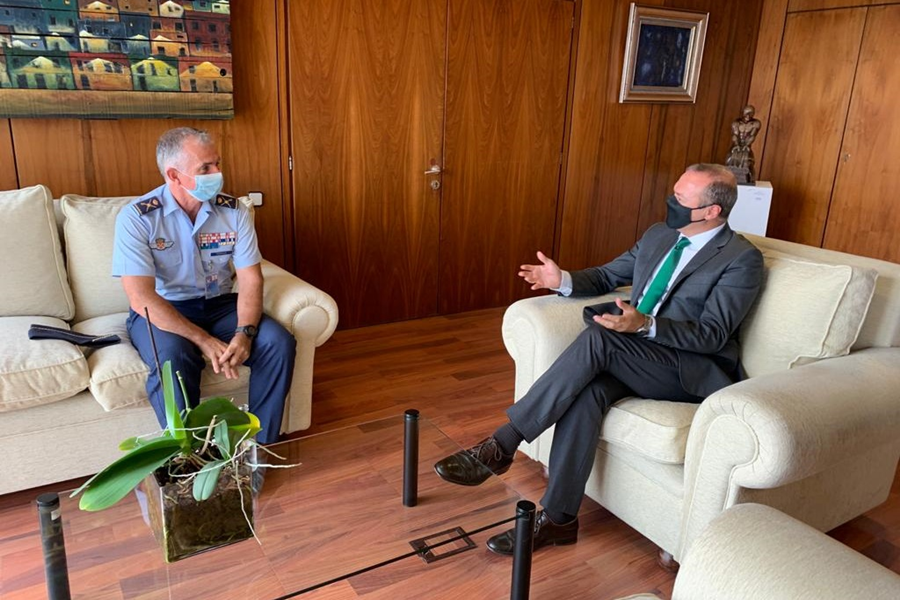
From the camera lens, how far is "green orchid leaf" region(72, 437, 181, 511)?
1.34m

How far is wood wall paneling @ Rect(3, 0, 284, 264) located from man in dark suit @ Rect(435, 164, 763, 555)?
5.88 ft

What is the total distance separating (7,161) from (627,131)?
10.8 ft

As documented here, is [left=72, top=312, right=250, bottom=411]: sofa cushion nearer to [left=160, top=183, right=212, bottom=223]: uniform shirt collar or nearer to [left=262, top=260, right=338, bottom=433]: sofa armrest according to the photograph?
[left=262, top=260, right=338, bottom=433]: sofa armrest

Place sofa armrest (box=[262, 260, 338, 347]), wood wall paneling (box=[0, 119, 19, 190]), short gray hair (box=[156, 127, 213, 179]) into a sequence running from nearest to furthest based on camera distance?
1. short gray hair (box=[156, 127, 213, 179])
2. sofa armrest (box=[262, 260, 338, 347])
3. wood wall paneling (box=[0, 119, 19, 190])

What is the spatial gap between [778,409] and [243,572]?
4.02ft

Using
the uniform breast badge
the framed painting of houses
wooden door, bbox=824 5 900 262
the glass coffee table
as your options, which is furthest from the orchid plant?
wooden door, bbox=824 5 900 262

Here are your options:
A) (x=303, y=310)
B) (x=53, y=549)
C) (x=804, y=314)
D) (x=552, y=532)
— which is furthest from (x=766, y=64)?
(x=53, y=549)

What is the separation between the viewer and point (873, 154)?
4.32 meters

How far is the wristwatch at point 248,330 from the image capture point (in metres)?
2.29

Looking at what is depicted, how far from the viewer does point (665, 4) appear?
13.8ft

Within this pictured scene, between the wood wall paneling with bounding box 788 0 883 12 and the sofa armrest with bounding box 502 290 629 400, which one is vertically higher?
the wood wall paneling with bounding box 788 0 883 12

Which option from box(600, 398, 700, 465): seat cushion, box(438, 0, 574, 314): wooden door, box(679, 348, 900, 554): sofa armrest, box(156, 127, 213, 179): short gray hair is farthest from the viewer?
box(438, 0, 574, 314): wooden door

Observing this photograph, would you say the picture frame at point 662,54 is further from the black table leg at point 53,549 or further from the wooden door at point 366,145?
the black table leg at point 53,549

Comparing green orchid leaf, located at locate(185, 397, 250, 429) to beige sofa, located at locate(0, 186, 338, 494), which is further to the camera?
beige sofa, located at locate(0, 186, 338, 494)
